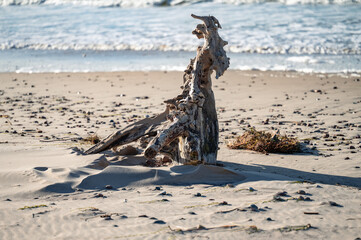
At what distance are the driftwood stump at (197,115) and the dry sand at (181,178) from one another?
1.27 feet

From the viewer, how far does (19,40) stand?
27141 mm

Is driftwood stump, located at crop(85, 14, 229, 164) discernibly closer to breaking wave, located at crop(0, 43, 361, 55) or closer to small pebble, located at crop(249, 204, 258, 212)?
small pebble, located at crop(249, 204, 258, 212)

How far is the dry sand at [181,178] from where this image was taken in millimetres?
4527

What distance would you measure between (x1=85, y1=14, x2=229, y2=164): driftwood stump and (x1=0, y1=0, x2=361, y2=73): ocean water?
33.9 feet

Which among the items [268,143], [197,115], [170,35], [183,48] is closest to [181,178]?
[197,115]

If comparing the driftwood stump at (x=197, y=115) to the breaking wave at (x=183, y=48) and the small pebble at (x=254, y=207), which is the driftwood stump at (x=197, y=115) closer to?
the small pebble at (x=254, y=207)

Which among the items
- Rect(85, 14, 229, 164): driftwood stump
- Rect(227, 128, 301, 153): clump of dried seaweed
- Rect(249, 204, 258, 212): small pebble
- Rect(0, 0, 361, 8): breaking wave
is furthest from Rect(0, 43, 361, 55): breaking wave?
Rect(249, 204, 258, 212): small pebble

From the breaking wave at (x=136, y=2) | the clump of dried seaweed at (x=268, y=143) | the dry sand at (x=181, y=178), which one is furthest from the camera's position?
the breaking wave at (x=136, y=2)

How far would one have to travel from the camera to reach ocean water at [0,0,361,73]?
1905cm

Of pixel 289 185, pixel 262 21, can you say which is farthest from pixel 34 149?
pixel 262 21

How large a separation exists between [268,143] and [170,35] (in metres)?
18.8

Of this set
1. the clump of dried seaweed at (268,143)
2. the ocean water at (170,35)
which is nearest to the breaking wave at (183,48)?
the ocean water at (170,35)

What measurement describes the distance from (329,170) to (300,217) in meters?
2.65

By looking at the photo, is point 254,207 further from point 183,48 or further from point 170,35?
point 170,35
